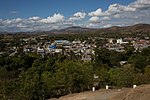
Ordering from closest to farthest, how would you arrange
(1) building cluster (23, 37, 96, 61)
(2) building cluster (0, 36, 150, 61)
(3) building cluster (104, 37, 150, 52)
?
1. (1) building cluster (23, 37, 96, 61)
2. (2) building cluster (0, 36, 150, 61)
3. (3) building cluster (104, 37, 150, 52)

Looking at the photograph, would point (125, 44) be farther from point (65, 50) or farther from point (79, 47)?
point (65, 50)

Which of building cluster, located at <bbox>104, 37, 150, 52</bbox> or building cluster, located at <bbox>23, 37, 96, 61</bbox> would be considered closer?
building cluster, located at <bbox>23, 37, 96, 61</bbox>

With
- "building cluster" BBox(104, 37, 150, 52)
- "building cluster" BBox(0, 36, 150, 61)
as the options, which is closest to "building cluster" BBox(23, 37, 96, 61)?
"building cluster" BBox(0, 36, 150, 61)

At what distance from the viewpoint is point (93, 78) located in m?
34.7

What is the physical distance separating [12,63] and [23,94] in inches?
1413

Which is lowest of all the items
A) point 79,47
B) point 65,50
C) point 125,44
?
point 125,44

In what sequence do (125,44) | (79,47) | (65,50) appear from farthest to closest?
(125,44), (79,47), (65,50)

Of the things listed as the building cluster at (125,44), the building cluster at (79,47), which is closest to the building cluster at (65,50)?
the building cluster at (79,47)

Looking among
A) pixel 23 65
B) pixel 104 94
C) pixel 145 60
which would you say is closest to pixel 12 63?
pixel 23 65

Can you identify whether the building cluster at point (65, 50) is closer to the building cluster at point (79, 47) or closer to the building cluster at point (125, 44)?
the building cluster at point (79, 47)

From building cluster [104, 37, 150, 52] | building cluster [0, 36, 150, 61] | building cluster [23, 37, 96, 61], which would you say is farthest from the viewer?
building cluster [104, 37, 150, 52]

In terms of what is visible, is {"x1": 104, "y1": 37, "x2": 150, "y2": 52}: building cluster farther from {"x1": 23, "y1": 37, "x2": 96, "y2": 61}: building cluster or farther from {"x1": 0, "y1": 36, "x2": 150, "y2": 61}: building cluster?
{"x1": 23, "y1": 37, "x2": 96, "y2": 61}: building cluster

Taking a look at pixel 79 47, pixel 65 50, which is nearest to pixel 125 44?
pixel 79 47

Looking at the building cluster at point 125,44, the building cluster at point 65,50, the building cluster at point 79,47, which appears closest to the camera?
the building cluster at point 65,50
